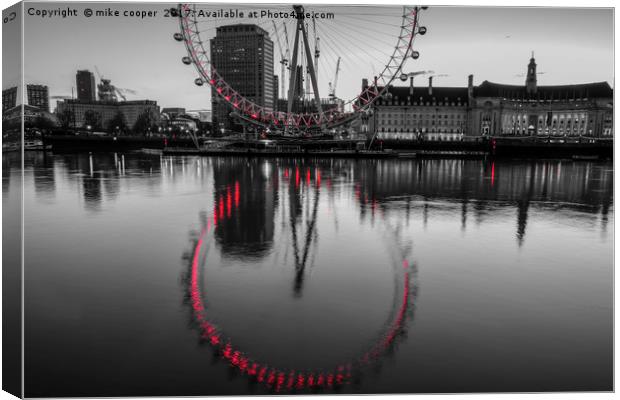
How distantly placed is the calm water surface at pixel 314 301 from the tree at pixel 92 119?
9587 cm

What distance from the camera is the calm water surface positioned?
516cm

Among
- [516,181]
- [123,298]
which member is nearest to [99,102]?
[516,181]

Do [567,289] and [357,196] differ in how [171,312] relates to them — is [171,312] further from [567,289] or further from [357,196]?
[357,196]

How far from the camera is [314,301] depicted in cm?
706

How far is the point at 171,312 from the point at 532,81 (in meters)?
136

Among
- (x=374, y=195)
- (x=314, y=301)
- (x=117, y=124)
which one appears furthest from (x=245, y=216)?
(x=117, y=124)

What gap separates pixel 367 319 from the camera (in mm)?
6500

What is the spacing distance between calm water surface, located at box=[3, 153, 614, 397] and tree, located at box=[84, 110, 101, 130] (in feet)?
315

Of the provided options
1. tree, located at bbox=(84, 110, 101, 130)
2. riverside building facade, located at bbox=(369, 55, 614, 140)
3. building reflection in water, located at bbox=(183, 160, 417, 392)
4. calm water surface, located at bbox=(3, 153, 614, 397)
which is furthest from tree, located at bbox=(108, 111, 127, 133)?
calm water surface, located at bbox=(3, 153, 614, 397)

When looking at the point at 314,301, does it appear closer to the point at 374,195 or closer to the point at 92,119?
the point at 374,195

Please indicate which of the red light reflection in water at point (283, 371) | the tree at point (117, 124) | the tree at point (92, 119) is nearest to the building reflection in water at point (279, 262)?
the red light reflection in water at point (283, 371)

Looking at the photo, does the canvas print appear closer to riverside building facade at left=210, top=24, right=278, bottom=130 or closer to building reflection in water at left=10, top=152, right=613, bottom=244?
building reflection in water at left=10, top=152, right=613, bottom=244

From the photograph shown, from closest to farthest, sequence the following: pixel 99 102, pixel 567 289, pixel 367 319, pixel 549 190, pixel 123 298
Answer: pixel 367 319
pixel 123 298
pixel 567 289
pixel 549 190
pixel 99 102

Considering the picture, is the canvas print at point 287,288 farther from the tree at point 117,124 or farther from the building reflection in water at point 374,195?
the tree at point 117,124
